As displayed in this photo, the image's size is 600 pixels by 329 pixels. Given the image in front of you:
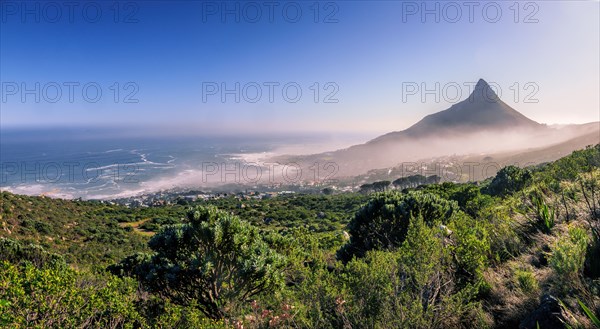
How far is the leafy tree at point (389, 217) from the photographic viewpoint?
13578mm

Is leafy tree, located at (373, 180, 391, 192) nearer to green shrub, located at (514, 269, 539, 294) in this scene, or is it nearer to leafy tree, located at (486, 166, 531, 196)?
leafy tree, located at (486, 166, 531, 196)

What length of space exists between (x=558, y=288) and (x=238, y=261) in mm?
6936

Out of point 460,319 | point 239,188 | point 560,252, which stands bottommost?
point 239,188

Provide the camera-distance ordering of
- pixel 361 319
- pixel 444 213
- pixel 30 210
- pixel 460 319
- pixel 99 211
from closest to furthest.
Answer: pixel 361 319 < pixel 460 319 < pixel 444 213 < pixel 30 210 < pixel 99 211

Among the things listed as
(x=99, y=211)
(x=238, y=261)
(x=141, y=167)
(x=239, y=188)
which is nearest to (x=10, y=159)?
(x=141, y=167)

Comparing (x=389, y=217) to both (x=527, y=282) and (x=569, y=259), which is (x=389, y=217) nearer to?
(x=527, y=282)

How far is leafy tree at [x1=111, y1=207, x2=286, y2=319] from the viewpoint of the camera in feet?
26.8

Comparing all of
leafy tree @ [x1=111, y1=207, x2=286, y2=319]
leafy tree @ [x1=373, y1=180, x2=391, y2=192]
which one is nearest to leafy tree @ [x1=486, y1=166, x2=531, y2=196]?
leafy tree @ [x1=111, y1=207, x2=286, y2=319]

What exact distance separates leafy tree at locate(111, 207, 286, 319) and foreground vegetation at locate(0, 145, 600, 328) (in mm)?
35

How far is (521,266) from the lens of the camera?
650 centimetres

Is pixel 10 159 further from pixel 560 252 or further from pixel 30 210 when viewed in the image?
pixel 560 252

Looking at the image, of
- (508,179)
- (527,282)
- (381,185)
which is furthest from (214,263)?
(381,185)

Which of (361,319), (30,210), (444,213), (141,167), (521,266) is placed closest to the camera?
(361,319)

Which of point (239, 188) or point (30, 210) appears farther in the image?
point (239, 188)
